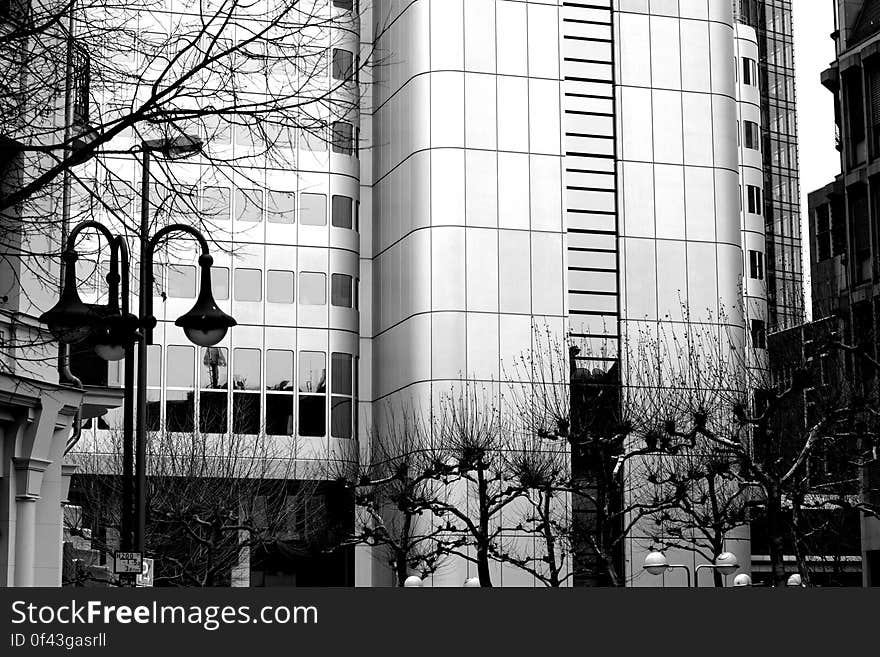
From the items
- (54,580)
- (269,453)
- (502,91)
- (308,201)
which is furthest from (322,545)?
(54,580)

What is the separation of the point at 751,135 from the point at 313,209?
28.8m

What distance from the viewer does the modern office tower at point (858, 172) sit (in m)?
44.9

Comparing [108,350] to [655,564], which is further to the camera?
[655,564]

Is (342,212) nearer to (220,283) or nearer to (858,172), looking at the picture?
(220,283)

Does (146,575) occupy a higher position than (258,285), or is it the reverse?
(258,285)

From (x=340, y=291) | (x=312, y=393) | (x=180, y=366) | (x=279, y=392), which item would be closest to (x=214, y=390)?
(x=180, y=366)

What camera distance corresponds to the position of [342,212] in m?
59.3

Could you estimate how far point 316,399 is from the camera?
57312mm

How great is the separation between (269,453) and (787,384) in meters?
22.5

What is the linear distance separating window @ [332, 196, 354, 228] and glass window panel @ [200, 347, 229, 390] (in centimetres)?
732

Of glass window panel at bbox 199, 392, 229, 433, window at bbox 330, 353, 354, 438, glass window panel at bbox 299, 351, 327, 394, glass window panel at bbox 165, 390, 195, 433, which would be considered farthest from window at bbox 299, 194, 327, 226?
glass window panel at bbox 165, 390, 195, 433

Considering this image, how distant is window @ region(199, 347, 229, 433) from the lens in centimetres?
5519

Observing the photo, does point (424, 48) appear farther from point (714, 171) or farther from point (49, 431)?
point (49, 431)

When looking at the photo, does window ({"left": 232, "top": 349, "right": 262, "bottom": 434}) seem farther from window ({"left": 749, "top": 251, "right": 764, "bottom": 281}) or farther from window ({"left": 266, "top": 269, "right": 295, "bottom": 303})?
window ({"left": 749, "top": 251, "right": 764, "bottom": 281})
